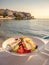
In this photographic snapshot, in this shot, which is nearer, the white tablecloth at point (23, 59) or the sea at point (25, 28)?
the white tablecloth at point (23, 59)

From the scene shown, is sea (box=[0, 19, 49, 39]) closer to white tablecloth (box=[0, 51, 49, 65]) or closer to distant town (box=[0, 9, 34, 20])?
distant town (box=[0, 9, 34, 20])

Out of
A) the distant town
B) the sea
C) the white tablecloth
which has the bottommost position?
the white tablecloth

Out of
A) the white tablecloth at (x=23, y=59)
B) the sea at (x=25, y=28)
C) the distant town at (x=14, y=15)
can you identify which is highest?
the distant town at (x=14, y=15)

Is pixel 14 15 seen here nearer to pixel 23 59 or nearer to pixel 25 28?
pixel 25 28

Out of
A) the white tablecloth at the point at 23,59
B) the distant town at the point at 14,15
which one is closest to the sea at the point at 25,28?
the distant town at the point at 14,15

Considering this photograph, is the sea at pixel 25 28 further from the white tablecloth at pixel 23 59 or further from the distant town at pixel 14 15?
the white tablecloth at pixel 23 59

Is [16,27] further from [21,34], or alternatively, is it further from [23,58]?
[23,58]

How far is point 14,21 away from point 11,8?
8cm

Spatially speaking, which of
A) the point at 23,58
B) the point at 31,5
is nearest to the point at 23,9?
the point at 31,5

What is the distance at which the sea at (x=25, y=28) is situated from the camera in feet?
2.69

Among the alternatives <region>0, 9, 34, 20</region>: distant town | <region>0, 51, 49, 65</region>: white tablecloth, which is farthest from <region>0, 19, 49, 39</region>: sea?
<region>0, 51, 49, 65</region>: white tablecloth

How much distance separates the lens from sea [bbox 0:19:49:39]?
0.82 m

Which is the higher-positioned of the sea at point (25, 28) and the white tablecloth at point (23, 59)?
the sea at point (25, 28)

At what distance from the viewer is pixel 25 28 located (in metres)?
0.84
